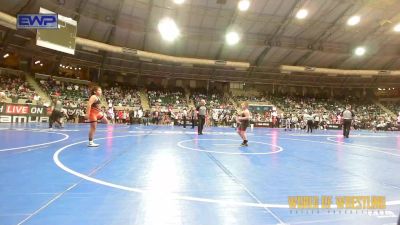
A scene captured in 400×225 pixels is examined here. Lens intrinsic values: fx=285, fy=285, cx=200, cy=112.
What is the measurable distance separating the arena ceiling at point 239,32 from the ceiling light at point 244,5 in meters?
0.61

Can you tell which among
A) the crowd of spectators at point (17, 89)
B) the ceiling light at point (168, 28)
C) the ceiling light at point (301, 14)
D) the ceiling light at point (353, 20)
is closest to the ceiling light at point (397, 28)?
the ceiling light at point (353, 20)

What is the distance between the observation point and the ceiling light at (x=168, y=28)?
98.7ft

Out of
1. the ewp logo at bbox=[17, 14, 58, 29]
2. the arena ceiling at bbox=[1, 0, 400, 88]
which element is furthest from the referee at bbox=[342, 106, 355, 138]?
the ewp logo at bbox=[17, 14, 58, 29]

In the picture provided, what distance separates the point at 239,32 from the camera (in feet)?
108

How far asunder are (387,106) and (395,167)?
158ft

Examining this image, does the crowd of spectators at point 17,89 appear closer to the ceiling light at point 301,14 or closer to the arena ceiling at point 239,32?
the arena ceiling at point 239,32

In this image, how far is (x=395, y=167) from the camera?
6750mm

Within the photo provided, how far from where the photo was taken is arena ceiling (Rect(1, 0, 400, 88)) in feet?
91.5

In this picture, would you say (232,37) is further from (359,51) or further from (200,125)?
(200,125)

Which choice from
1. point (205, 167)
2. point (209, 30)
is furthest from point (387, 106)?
point (205, 167)

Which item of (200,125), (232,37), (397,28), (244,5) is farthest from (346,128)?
(397,28)

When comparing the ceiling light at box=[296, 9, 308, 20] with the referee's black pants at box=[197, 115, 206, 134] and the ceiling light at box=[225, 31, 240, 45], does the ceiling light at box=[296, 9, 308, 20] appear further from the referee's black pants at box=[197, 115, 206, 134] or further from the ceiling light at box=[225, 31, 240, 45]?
the referee's black pants at box=[197, 115, 206, 134]

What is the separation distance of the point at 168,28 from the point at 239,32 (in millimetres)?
8310

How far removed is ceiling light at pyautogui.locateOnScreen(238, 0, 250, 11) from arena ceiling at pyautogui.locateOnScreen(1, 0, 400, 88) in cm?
61
